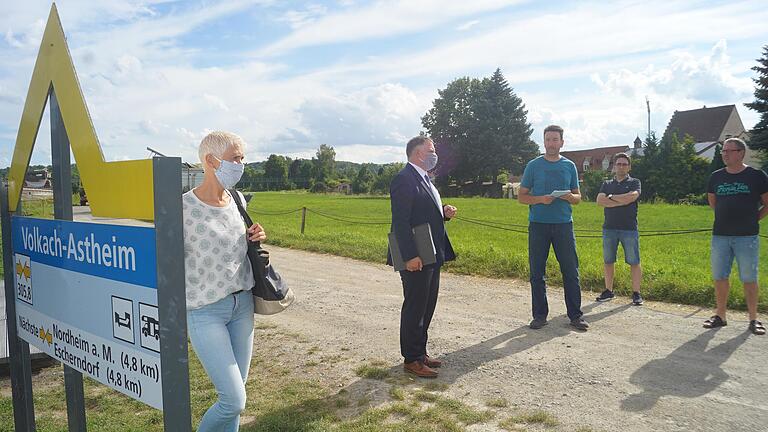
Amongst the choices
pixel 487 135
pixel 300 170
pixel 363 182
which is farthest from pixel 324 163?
pixel 487 135

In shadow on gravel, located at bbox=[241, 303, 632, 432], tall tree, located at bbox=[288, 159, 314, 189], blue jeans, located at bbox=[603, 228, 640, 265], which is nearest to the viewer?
shadow on gravel, located at bbox=[241, 303, 632, 432]

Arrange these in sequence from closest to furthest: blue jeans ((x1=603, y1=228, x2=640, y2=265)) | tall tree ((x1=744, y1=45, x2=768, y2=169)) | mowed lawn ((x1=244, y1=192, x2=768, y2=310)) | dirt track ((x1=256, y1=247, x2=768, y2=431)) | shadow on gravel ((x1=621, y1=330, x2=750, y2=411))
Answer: dirt track ((x1=256, y1=247, x2=768, y2=431)) < shadow on gravel ((x1=621, y1=330, x2=750, y2=411)) < blue jeans ((x1=603, y1=228, x2=640, y2=265)) < mowed lawn ((x1=244, y1=192, x2=768, y2=310)) < tall tree ((x1=744, y1=45, x2=768, y2=169))

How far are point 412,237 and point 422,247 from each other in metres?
0.12

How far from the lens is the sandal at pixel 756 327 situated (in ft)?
19.1

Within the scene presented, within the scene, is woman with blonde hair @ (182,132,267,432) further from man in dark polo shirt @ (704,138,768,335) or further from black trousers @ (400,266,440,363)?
man in dark polo shirt @ (704,138,768,335)

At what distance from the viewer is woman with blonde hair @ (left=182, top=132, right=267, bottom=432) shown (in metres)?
2.78

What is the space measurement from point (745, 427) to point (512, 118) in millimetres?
61367

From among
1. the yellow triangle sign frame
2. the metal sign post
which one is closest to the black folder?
the metal sign post

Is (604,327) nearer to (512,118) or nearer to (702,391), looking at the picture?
(702,391)

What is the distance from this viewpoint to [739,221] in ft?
19.2

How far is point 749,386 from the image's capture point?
14.6 ft

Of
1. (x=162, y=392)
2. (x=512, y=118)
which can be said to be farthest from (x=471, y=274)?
(x=512, y=118)

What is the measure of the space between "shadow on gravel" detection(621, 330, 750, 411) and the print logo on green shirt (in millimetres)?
1464

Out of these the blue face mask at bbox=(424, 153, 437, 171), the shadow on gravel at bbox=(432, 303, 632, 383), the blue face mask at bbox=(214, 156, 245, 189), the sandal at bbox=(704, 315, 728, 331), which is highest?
the blue face mask at bbox=(424, 153, 437, 171)
